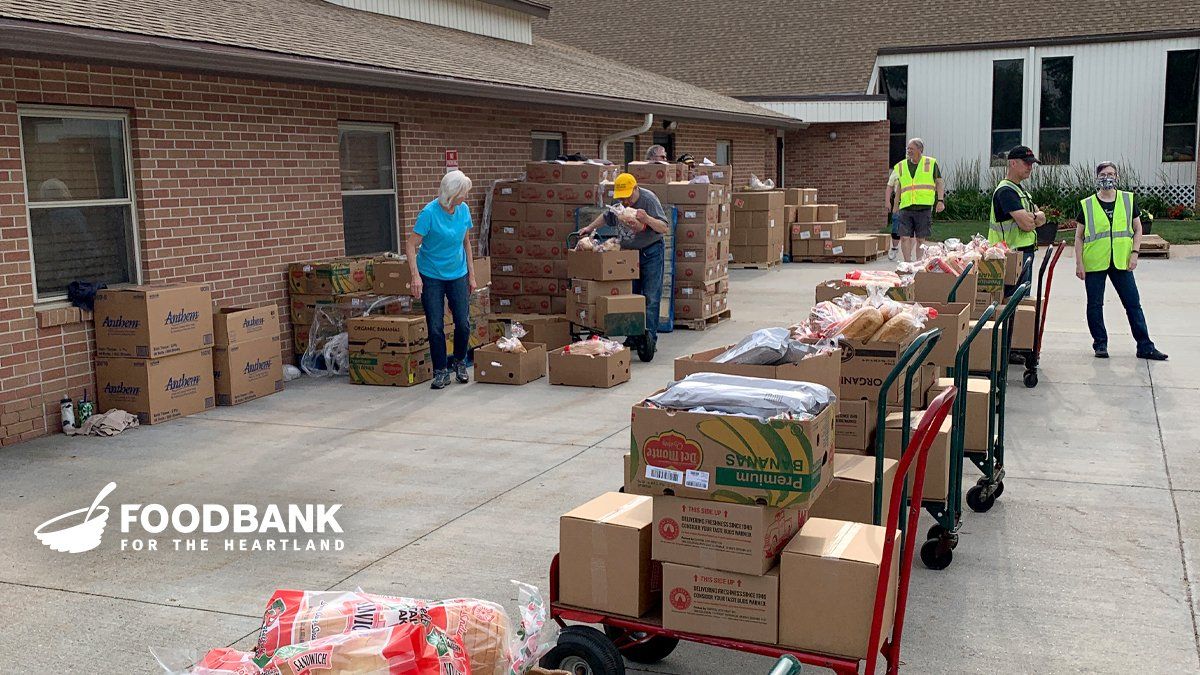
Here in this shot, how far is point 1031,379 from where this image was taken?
9719 millimetres

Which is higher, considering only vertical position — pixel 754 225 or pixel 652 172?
pixel 652 172

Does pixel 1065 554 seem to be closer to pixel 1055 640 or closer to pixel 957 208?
pixel 1055 640

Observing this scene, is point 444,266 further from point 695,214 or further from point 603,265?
point 695,214

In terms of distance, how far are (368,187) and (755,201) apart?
9566 mm

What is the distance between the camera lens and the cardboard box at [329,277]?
418 inches

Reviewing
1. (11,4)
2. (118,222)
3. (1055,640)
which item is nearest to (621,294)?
(118,222)

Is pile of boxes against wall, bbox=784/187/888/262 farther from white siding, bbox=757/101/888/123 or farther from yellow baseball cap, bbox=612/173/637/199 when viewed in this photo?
yellow baseball cap, bbox=612/173/637/199

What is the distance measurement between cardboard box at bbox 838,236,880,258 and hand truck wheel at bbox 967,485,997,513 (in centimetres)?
1567

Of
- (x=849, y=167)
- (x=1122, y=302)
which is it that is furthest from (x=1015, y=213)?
(x=849, y=167)

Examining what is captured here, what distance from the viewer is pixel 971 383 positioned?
262 inches

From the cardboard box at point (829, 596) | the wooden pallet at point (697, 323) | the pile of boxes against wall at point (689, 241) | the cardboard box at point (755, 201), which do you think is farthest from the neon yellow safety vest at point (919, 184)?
the cardboard box at point (829, 596)

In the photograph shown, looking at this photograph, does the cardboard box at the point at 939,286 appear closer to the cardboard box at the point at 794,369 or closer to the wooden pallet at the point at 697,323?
the cardboard box at the point at 794,369

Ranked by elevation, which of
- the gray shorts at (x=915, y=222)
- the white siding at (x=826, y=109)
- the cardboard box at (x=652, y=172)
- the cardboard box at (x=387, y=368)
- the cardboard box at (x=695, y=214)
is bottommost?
the cardboard box at (x=387, y=368)

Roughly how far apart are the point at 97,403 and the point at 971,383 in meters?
6.48
